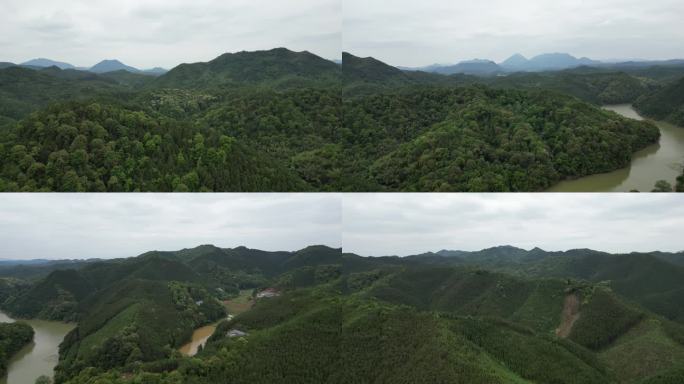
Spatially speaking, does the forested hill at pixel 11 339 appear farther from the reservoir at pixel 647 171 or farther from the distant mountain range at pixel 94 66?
the reservoir at pixel 647 171

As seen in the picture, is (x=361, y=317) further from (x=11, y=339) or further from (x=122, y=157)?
(x=11, y=339)

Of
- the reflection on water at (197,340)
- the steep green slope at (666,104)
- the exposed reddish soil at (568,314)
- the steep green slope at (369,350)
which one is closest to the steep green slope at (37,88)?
the reflection on water at (197,340)

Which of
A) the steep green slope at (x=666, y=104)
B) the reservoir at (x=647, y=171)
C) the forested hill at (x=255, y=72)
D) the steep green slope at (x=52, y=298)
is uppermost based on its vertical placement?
the forested hill at (x=255, y=72)

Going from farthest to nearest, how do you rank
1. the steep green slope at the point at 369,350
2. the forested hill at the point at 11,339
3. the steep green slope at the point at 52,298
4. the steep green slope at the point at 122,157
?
the steep green slope at the point at 369,350, the steep green slope at the point at 52,298, the forested hill at the point at 11,339, the steep green slope at the point at 122,157

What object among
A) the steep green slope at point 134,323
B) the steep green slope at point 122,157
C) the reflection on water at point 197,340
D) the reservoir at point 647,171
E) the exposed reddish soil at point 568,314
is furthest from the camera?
the exposed reddish soil at point 568,314

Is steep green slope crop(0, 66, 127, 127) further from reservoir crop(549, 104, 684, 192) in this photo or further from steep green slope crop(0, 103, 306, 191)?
reservoir crop(549, 104, 684, 192)

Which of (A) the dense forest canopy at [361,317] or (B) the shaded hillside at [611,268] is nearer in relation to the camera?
(A) the dense forest canopy at [361,317]

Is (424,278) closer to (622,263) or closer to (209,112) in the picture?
(622,263)
